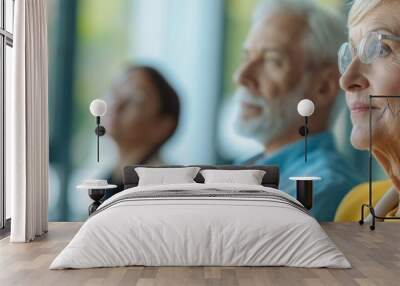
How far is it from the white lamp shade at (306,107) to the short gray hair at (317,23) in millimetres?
677

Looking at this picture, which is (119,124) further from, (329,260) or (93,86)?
(329,260)

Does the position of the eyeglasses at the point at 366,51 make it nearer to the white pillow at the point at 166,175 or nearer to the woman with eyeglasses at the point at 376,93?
the woman with eyeglasses at the point at 376,93

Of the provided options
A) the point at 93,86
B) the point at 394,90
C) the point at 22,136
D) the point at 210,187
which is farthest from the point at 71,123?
the point at 394,90

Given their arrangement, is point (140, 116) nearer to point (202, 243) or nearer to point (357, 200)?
point (357, 200)

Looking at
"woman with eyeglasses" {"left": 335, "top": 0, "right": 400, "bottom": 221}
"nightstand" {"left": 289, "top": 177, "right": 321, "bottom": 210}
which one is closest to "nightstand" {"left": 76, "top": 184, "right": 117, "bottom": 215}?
"nightstand" {"left": 289, "top": 177, "right": 321, "bottom": 210}

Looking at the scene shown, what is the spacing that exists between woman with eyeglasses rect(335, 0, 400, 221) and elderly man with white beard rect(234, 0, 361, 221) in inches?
6.6

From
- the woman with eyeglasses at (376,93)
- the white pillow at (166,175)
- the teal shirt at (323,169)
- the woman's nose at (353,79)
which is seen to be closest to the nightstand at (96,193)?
the white pillow at (166,175)

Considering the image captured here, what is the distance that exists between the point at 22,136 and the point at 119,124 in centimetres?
185

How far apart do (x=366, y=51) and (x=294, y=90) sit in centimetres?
100

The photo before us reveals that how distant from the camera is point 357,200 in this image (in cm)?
768

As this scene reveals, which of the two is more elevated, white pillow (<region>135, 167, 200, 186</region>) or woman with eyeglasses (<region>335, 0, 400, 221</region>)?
woman with eyeglasses (<region>335, 0, 400, 221</region>)

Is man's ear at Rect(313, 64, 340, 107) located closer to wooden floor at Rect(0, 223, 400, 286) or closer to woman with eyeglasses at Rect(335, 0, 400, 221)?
woman with eyeglasses at Rect(335, 0, 400, 221)

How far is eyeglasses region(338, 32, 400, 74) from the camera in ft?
24.4

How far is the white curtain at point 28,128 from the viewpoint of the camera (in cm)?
598
